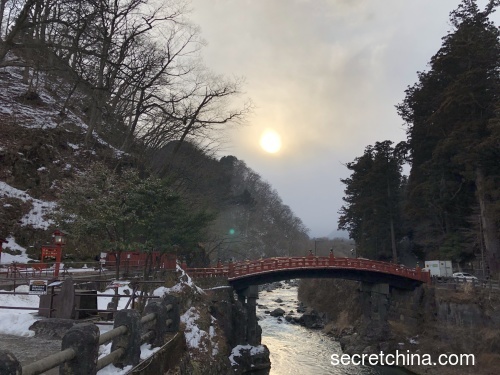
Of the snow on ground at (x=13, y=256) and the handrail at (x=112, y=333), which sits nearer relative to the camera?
the handrail at (x=112, y=333)

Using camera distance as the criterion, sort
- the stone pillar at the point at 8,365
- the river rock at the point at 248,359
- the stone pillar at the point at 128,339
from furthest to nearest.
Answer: the river rock at the point at 248,359 → the stone pillar at the point at 128,339 → the stone pillar at the point at 8,365

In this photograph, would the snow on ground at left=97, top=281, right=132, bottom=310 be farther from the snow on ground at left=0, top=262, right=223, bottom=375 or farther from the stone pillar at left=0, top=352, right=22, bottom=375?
the stone pillar at left=0, top=352, right=22, bottom=375

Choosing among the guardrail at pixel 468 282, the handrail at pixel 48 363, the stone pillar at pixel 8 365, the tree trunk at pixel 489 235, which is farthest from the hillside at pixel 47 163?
the tree trunk at pixel 489 235

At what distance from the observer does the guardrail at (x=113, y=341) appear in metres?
4.69

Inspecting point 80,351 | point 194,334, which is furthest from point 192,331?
point 80,351

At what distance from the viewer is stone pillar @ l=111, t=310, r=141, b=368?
707cm

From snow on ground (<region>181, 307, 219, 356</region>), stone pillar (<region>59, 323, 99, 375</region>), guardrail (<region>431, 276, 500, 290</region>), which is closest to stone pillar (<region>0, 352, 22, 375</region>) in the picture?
stone pillar (<region>59, 323, 99, 375</region>)

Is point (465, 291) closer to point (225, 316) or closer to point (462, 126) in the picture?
point (462, 126)

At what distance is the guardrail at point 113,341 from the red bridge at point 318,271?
20635 millimetres

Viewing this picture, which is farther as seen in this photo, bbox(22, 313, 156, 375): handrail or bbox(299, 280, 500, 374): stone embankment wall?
bbox(299, 280, 500, 374): stone embankment wall

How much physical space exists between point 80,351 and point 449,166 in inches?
1445

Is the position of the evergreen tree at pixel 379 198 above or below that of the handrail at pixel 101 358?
above

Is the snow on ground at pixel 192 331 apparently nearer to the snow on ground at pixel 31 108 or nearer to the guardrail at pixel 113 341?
the guardrail at pixel 113 341

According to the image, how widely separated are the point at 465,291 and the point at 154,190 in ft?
77.2
